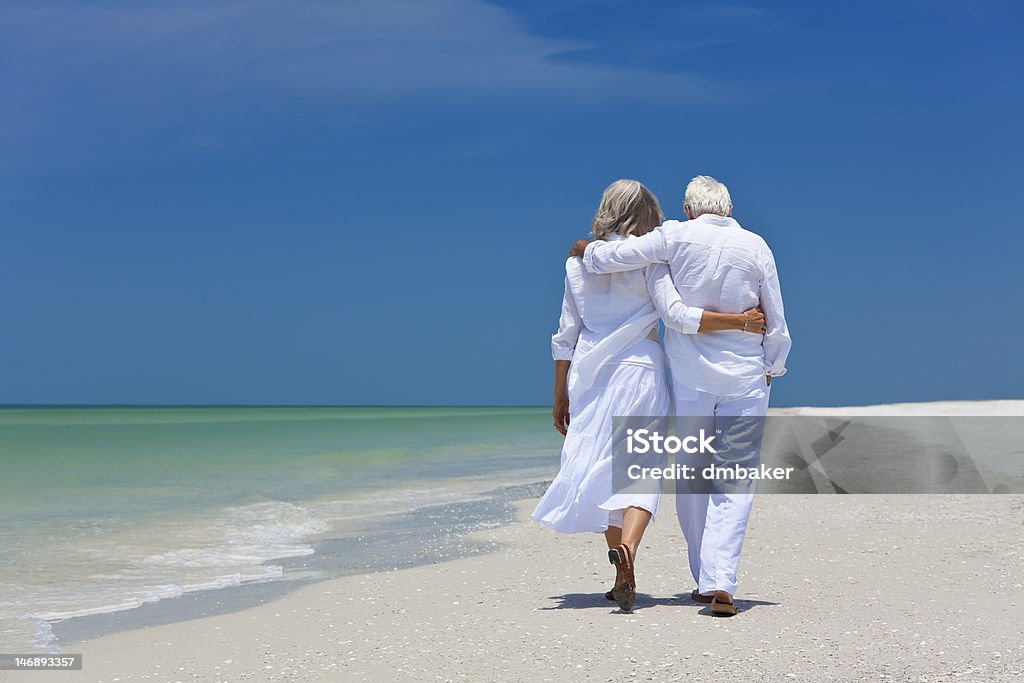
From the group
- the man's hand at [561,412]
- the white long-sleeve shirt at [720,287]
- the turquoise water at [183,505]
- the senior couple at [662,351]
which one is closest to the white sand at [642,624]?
the senior couple at [662,351]

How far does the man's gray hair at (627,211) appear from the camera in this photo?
4812 millimetres

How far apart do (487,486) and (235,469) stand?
5.35 m

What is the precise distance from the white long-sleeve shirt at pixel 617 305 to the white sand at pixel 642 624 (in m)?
1.25

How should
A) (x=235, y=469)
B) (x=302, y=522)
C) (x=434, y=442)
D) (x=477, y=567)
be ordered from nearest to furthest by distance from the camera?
1. (x=477, y=567)
2. (x=302, y=522)
3. (x=235, y=469)
4. (x=434, y=442)

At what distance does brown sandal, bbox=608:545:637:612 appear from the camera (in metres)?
4.53

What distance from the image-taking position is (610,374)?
15.9 ft

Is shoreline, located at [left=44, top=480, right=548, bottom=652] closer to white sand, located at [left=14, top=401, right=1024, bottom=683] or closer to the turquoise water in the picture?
the turquoise water

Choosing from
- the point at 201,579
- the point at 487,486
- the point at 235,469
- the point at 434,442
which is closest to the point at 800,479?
the point at 487,486

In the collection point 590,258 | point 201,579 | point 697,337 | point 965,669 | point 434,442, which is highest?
point 590,258

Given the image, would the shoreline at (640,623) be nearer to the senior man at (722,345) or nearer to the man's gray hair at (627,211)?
the senior man at (722,345)

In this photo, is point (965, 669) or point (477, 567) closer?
point (965, 669)

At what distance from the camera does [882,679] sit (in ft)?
11.3

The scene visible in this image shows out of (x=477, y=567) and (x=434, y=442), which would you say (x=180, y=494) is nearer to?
(x=477, y=567)

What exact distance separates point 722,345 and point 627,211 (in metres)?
0.78
